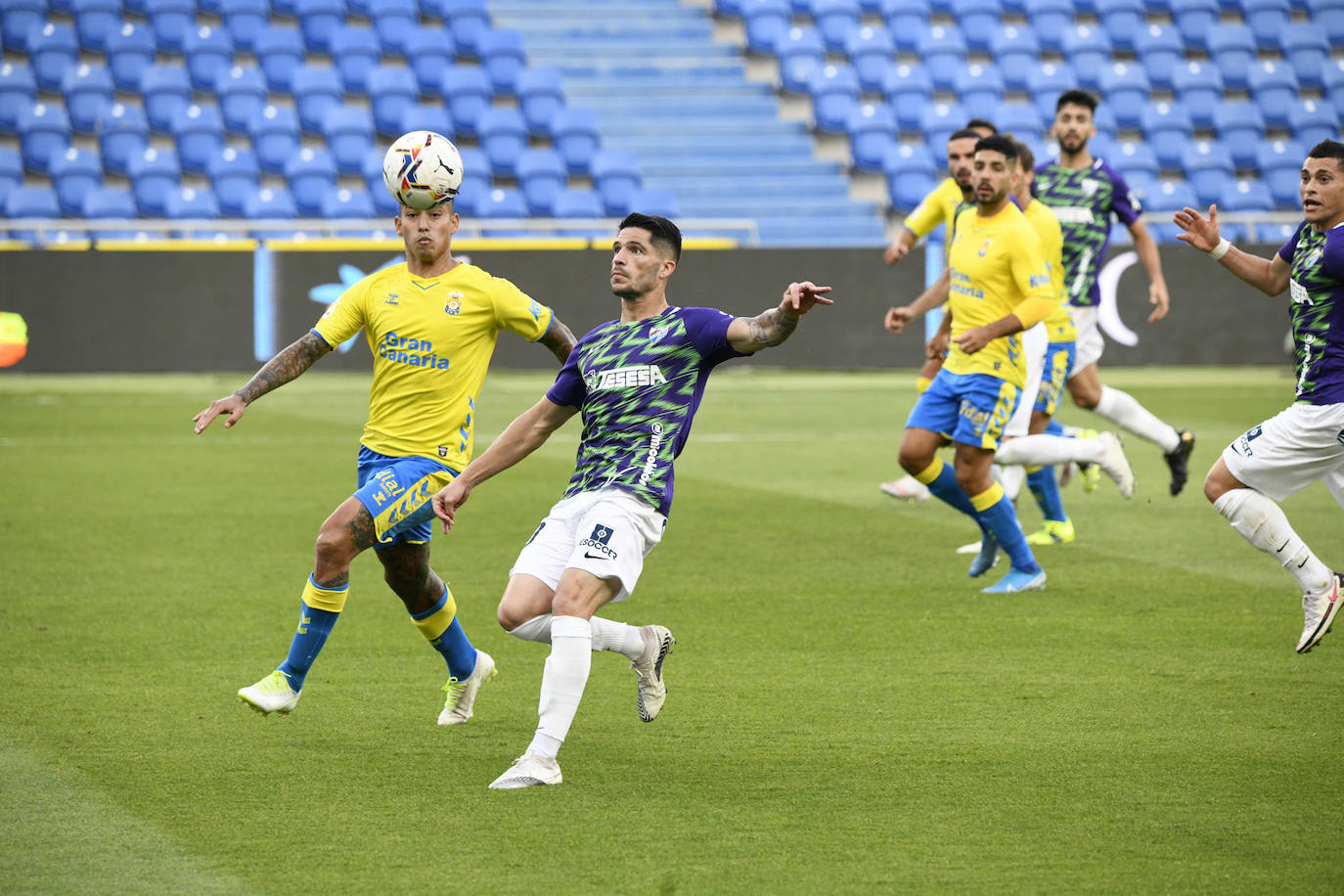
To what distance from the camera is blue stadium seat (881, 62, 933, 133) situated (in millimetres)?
26000

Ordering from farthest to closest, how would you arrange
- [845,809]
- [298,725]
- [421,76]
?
1. [421,76]
2. [298,725]
3. [845,809]

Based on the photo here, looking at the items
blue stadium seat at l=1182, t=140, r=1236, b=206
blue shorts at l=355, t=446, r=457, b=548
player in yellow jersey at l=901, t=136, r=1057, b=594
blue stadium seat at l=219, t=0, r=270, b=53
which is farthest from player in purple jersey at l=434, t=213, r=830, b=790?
blue stadium seat at l=1182, t=140, r=1236, b=206

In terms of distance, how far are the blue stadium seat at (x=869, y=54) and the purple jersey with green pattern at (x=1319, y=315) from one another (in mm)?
20828

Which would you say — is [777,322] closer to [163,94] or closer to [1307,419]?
[1307,419]

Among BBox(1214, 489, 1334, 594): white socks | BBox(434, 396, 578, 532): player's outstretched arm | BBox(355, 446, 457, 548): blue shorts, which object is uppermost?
BBox(434, 396, 578, 532): player's outstretched arm

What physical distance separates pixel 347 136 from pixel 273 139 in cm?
106

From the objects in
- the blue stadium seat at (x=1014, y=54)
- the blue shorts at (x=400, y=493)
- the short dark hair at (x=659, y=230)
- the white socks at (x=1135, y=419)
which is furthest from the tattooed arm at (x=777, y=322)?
the blue stadium seat at (x=1014, y=54)

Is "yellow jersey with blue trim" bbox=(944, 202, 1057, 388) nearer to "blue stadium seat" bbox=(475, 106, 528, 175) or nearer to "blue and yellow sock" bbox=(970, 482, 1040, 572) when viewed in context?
"blue and yellow sock" bbox=(970, 482, 1040, 572)

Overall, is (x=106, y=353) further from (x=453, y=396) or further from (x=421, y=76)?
(x=453, y=396)

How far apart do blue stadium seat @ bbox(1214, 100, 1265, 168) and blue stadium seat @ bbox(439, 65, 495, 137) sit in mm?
12351

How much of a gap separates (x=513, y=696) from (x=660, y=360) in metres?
1.55

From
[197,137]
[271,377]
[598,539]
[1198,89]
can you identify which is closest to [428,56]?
[197,137]

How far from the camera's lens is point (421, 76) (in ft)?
81.6

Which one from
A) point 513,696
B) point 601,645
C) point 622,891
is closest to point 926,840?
point 622,891
